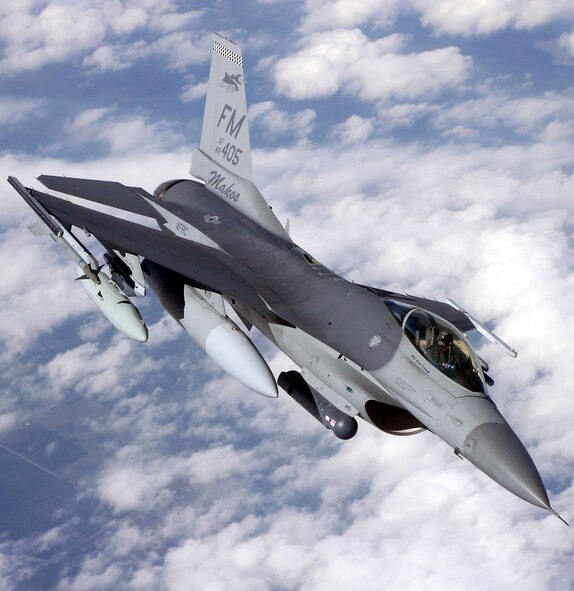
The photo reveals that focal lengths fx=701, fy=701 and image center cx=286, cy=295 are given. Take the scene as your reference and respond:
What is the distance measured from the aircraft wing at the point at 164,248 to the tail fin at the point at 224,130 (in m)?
3.36

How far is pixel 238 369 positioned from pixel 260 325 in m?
2.08

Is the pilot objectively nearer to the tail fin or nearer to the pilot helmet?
the pilot helmet

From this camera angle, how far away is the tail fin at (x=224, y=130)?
20.4 m

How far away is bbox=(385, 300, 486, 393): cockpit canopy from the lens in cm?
1228

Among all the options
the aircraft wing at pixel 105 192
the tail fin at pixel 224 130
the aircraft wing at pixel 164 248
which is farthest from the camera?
the tail fin at pixel 224 130

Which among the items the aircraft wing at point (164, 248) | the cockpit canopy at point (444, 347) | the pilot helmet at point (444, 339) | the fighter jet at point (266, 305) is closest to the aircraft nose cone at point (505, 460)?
the fighter jet at point (266, 305)

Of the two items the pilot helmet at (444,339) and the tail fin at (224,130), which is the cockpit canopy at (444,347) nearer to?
the pilot helmet at (444,339)

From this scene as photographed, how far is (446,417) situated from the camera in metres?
12.0

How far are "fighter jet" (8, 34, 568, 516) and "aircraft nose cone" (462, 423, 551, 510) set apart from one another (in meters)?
0.02

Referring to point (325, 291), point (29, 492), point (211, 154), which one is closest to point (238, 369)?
point (325, 291)

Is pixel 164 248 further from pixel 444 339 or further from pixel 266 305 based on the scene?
pixel 444 339

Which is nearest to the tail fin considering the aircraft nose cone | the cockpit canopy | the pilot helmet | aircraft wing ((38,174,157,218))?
aircraft wing ((38,174,157,218))

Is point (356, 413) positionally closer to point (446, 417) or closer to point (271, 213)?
point (446, 417)

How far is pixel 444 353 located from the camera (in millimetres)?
12414
